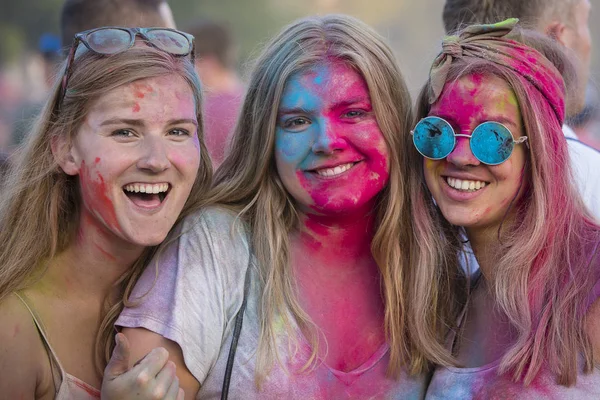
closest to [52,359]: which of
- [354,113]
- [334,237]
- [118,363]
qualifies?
[118,363]

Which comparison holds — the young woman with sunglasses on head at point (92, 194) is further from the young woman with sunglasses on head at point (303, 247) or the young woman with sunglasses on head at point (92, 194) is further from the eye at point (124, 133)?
the young woman with sunglasses on head at point (303, 247)

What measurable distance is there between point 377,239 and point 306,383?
0.61m

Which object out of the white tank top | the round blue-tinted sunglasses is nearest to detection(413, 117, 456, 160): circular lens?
the round blue-tinted sunglasses

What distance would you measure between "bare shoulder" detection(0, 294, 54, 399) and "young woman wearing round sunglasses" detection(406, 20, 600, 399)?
4.28ft

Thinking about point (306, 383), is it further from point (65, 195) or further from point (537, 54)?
point (537, 54)

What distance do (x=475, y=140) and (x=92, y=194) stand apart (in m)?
1.34

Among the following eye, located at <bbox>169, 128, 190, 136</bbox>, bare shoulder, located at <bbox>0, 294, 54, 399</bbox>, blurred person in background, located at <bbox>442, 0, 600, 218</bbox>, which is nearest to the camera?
bare shoulder, located at <bbox>0, 294, 54, 399</bbox>

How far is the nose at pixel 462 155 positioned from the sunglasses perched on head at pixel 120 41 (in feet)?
3.46

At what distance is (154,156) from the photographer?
9.27ft

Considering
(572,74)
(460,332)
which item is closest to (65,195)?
(460,332)

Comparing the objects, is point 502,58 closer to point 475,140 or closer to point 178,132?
point 475,140

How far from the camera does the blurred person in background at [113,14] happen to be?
14.4 ft

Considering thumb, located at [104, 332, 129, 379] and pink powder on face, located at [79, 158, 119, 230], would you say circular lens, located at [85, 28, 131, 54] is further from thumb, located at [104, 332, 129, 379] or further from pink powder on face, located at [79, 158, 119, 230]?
thumb, located at [104, 332, 129, 379]

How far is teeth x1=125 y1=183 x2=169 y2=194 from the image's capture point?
287 centimetres
